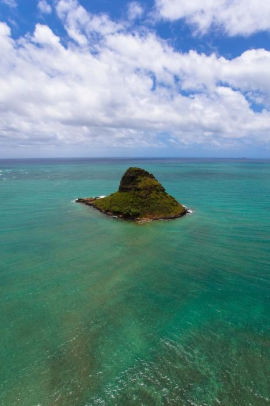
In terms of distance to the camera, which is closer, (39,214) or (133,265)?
(133,265)

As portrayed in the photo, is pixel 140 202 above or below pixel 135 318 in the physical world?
above

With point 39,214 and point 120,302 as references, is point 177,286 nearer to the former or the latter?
point 120,302

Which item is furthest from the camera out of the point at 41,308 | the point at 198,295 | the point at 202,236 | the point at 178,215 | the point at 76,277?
the point at 178,215

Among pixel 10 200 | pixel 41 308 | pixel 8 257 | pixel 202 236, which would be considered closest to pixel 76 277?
pixel 41 308

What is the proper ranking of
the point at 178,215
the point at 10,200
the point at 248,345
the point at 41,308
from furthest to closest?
the point at 10,200 < the point at 178,215 < the point at 41,308 < the point at 248,345

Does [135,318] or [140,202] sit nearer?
[135,318]
